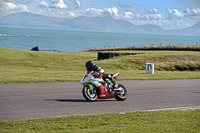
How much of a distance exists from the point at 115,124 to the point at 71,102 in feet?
12.9

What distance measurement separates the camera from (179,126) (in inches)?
289

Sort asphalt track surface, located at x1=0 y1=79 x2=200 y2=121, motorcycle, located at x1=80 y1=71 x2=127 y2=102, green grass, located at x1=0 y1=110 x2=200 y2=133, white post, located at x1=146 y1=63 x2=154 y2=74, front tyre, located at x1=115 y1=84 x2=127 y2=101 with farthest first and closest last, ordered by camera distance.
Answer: white post, located at x1=146 y1=63 x2=154 y2=74 → front tyre, located at x1=115 y1=84 x2=127 y2=101 → motorcycle, located at x1=80 y1=71 x2=127 y2=102 → asphalt track surface, located at x1=0 y1=79 x2=200 y2=121 → green grass, located at x1=0 y1=110 x2=200 y2=133

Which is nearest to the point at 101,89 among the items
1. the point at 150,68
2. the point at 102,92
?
the point at 102,92

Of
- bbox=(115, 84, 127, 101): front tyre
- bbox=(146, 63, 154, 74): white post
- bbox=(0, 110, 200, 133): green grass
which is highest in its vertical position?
bbox=(146, 63, 154, 74): white post

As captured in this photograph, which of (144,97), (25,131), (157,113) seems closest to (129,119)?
(157,113)

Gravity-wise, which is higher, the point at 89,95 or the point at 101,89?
the point at 101,89

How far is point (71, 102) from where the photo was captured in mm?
11172

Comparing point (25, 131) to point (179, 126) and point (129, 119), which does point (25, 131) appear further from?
point (179, 126)

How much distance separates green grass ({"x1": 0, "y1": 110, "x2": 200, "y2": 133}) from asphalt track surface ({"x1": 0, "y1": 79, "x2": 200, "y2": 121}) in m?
1.01

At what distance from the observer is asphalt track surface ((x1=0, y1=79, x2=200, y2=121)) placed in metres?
9.40

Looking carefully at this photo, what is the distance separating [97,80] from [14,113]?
3351 millimetres

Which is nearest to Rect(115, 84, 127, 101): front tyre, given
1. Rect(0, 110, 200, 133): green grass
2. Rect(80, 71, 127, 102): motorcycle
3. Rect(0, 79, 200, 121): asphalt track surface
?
Rect(80, 71, 127, 102): motorcycle

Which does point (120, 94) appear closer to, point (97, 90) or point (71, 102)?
point (97, 90)

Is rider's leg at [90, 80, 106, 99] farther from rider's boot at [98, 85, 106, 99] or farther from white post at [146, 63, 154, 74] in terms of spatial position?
white post at [146, 63, 154, 74]
